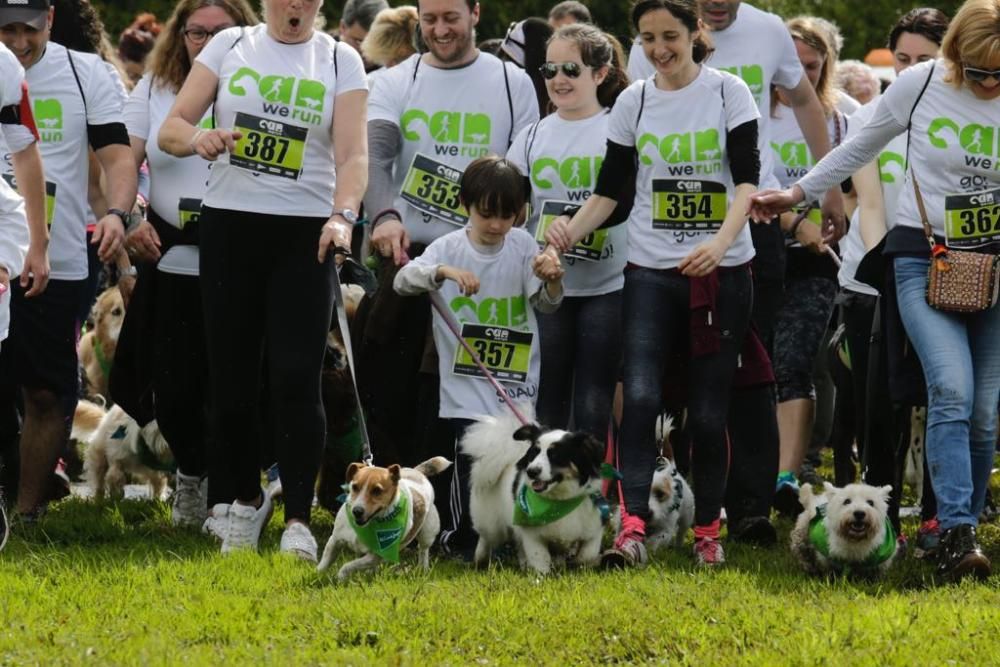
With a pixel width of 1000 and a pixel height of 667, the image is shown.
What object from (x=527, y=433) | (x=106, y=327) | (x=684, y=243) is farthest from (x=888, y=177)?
(x=106, y=327)

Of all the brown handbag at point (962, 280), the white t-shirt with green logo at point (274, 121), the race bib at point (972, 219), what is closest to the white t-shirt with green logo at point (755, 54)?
the race bib at point (972, 219)

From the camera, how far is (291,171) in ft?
24.8

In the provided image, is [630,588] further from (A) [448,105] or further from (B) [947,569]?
(A) [448,105]

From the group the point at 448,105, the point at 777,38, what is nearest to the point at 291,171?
the point at 448,105

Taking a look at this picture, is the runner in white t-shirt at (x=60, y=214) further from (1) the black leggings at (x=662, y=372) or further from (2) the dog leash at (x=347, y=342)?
(1) the black leggings at (x=662, y=372)

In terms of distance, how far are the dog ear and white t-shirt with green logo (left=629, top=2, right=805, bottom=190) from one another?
223cm

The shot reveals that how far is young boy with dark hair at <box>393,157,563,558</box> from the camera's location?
7957mm

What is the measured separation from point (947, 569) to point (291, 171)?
3028 mm

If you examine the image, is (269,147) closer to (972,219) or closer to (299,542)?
(299,542)

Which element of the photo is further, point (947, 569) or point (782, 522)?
point (782, 522)

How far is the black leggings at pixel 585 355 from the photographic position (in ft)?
26.9

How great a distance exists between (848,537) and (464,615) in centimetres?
189

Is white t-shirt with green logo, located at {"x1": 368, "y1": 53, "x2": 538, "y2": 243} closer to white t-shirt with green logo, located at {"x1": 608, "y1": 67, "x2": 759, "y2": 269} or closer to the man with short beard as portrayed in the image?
the man with short beard

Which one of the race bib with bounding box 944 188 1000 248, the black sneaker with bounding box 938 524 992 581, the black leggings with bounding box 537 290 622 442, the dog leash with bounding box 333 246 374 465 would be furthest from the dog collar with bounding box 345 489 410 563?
the race bib with bounding box 944 188 1000 248
